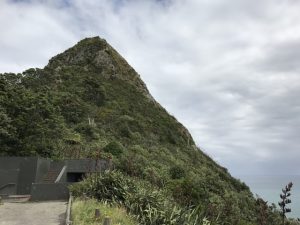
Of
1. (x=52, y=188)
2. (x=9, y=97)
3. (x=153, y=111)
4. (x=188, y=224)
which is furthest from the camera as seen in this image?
(x=153, y=111)

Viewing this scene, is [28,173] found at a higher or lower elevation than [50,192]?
higher

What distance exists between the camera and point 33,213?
16.6 metres

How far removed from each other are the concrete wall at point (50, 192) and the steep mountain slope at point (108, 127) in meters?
3.64

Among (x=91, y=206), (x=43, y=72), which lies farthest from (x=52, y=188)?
(x=43, y=72)

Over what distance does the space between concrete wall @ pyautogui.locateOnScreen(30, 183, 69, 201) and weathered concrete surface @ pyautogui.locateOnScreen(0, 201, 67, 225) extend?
3.14 feet

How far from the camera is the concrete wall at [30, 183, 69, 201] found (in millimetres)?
20531

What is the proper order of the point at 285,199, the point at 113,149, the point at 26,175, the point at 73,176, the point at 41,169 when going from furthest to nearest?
the point at 113,149 < the point at 73,176 < the point at 41,169 < the point at 26,175 < the point at 285,199

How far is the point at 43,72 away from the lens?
55844 mm

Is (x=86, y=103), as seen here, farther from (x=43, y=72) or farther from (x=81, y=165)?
(x=81, y=165)

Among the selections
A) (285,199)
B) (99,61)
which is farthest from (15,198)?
(99,61)

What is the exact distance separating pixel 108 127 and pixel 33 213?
32119 millimetres

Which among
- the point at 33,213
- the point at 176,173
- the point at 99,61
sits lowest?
the point at 33,213

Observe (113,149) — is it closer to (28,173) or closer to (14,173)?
(28,173)

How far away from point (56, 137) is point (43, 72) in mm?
25615
